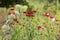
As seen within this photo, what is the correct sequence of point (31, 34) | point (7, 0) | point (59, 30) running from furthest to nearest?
point (59, 30) → point (7, 0) → point (31, 34)

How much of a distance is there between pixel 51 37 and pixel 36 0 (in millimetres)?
9302

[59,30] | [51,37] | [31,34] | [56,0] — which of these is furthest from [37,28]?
[56,0]

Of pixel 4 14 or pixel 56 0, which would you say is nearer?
pixel 4 14

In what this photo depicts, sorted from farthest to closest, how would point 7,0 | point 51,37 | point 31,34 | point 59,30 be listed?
1. point 59,30
2. point 7,0
3. point 51,37
4. point 31,34

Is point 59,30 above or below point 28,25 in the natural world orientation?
below

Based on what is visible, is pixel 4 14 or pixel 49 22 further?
pixel 4 14

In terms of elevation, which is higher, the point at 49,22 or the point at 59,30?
the point at 49,22

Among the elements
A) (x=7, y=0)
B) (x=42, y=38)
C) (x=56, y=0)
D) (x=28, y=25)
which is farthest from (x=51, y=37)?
(x=56, y=0)

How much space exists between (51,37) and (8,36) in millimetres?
1062

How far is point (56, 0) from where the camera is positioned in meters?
14.3

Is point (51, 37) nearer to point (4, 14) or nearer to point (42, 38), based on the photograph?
point (42, 38)

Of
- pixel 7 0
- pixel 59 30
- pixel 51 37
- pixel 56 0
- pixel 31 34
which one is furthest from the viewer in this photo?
pixel 56 0

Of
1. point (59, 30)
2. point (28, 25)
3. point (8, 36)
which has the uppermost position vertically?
point (28, 25)

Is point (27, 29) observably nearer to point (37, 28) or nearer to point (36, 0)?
point (37, 28)
